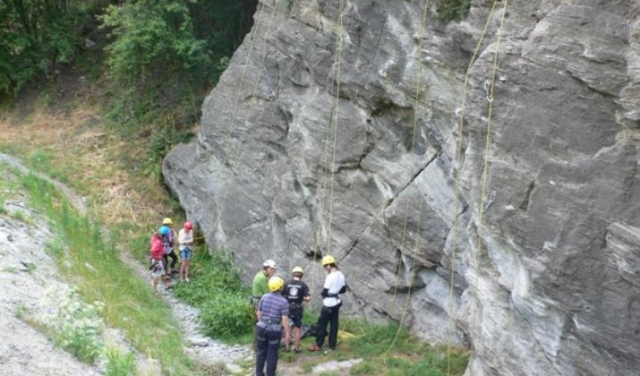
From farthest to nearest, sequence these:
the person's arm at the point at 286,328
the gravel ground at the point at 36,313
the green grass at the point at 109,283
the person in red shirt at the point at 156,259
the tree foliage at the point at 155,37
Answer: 1. the tree foliage at the point at 155,37
2. the person in red shirt at the point at 156,259
3. the green grass at the point at 109,283
4. the person's arm at the point at 286,328
5. the gravel ground at the point at 36,313

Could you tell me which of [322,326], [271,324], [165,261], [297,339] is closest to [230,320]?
[297,339]

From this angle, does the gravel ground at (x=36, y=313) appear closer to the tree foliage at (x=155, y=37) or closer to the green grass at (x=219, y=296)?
the green grass at (x=219, y=296)

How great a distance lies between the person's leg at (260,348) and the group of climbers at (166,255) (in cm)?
545

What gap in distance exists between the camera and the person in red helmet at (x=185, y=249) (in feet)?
58.7

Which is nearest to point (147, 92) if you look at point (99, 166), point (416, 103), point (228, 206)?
point (99, 166)

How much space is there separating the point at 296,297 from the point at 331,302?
574 mm

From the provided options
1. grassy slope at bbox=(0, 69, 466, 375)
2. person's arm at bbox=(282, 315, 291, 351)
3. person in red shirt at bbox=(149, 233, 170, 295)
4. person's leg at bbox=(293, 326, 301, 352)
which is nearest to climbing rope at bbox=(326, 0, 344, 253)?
grassy slope at bbox=(0, 69, 466, 375)

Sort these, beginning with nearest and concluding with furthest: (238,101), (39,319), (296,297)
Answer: (39,319) < (296,297) < (238,101)

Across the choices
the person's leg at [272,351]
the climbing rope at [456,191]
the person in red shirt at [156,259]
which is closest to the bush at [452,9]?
the climbing rope at [456,191]

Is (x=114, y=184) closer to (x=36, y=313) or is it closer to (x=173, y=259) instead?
(x=173, y=259)

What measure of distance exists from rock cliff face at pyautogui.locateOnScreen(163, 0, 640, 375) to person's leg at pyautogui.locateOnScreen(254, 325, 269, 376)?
2.90 meters

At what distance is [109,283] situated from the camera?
1598 cm

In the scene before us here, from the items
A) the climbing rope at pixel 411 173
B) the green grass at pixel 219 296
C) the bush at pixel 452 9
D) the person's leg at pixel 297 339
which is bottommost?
the green grass at pixel 219 296

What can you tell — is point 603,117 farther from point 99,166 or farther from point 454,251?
point 99,166
